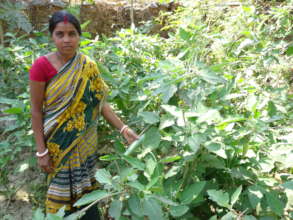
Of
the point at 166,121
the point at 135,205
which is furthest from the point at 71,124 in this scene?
the point at 135,205

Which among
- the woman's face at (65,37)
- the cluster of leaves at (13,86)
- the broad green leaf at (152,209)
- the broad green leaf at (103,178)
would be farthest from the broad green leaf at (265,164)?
the cluster of leaves at (13,86)

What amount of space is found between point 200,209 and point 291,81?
1.60 m

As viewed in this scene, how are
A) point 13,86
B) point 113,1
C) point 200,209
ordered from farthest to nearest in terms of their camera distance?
point 113,1 → point 13,86 → point 200,209

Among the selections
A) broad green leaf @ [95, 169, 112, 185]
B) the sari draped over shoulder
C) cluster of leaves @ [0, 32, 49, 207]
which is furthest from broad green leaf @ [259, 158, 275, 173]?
cluster of leaves @ [0, 32, 49, 207]

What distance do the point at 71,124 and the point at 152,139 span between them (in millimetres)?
452

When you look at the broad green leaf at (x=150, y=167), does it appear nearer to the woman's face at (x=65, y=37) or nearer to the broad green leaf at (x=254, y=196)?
the broad green leaf at (x=254, y=196)

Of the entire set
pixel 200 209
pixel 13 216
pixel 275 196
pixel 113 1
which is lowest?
pixel 13 216

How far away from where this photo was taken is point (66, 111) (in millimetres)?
1386

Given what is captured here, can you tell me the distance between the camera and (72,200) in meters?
1.52

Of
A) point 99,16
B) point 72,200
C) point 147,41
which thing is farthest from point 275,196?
point 99,16

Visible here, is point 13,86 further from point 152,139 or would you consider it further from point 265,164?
point 265,164

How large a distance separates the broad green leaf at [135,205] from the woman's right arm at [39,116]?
0.65 metres

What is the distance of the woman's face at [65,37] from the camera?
130 centimetres

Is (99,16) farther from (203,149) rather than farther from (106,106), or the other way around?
(203,149)
